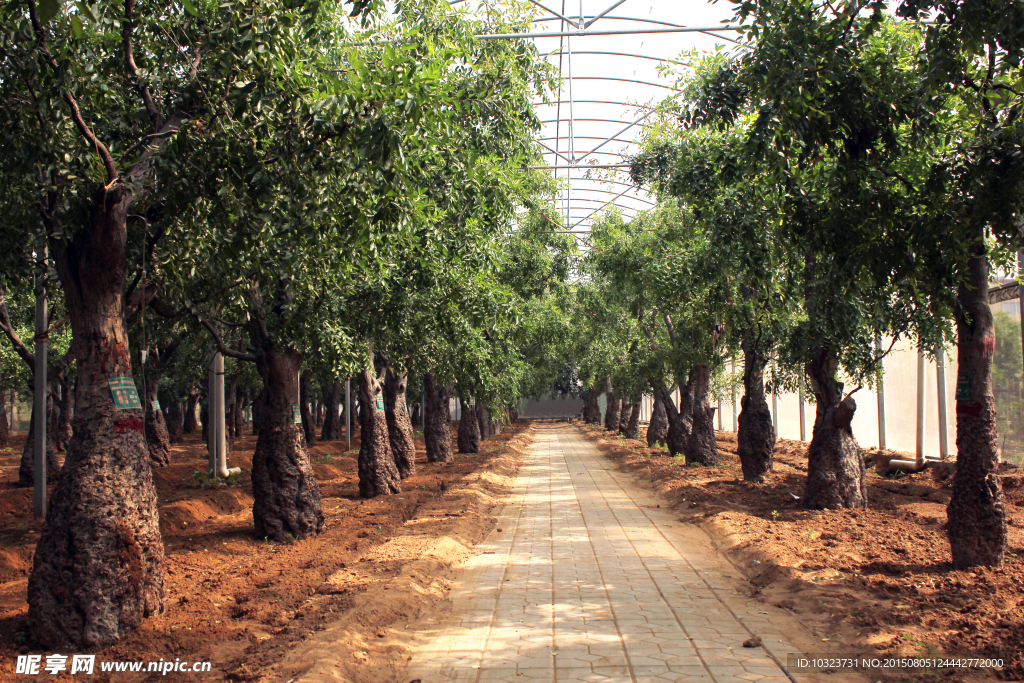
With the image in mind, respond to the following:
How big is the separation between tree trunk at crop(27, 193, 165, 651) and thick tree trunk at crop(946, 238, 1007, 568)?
7607 millimetres

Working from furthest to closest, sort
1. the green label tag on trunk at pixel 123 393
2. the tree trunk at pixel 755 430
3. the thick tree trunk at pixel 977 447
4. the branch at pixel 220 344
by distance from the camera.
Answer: the tree trunk at pixel 755 430 → the branch at pixel 220 344 → the thick tree trunk at pixel 977 447 → the green label tag on trunk at pixel 123 393

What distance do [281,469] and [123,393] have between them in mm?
4278

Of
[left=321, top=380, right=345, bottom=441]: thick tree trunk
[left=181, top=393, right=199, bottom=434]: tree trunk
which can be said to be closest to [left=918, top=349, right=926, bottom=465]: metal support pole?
[left=321, top=380, right=345, bottom=441]: thick tree trunk

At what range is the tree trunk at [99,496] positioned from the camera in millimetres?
5723

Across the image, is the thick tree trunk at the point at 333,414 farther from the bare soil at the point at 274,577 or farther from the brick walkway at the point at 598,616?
the brick walkway at the point at 598,616

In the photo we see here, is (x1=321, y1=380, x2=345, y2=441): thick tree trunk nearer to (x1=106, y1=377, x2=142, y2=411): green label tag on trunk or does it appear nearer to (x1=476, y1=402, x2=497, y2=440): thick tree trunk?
(x1=476, y1=402, x2=497, y2=440): thick tree trunk

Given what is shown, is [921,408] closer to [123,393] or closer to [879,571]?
[879,571]

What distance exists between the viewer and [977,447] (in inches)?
284

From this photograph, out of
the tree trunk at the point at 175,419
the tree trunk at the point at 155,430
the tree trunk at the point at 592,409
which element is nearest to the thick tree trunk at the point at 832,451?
the tree trunk at the point at 155,430

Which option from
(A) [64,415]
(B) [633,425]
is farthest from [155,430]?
(B) [633,425]

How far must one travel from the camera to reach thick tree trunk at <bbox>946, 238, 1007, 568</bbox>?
23.5 feet

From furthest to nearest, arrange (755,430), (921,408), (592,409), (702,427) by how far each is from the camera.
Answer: (592,409)
(702,427)
(921,408)
(755,430)

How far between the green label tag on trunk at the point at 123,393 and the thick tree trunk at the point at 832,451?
9.63 meters

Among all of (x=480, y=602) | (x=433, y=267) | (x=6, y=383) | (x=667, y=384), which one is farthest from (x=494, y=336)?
(x=6, y=383)
